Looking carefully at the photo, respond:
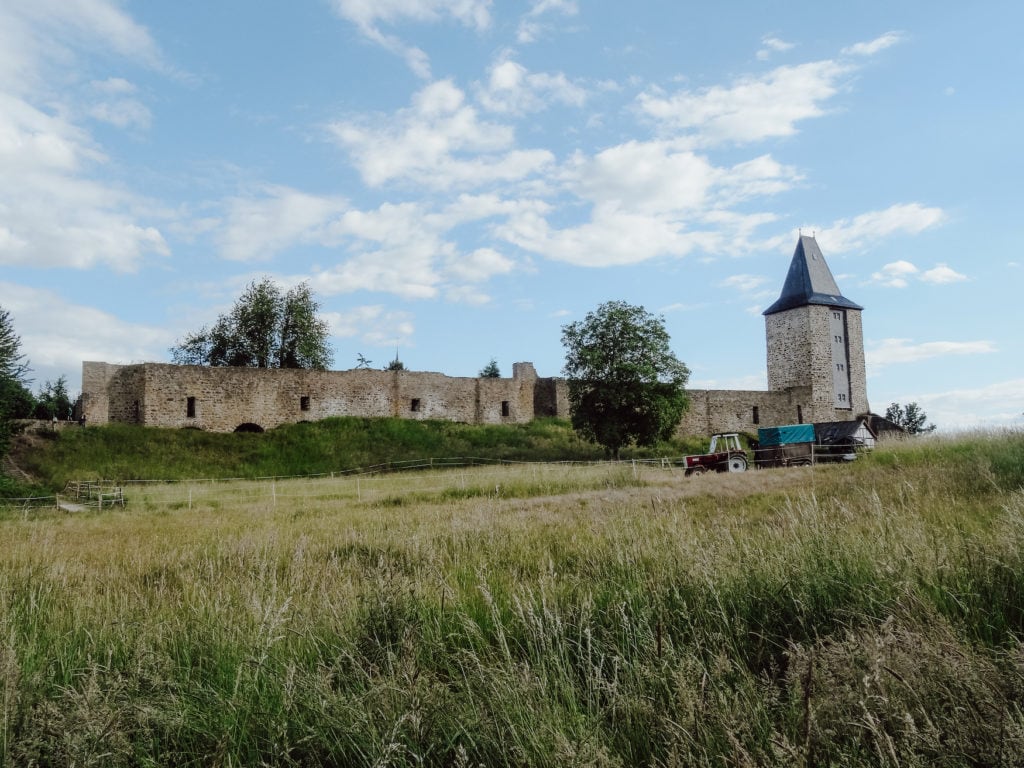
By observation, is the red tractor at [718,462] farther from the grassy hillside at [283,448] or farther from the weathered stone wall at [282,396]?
the weathered stone wall at [282,396]

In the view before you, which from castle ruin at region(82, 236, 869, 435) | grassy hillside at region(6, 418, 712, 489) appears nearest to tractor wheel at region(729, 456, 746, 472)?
grassy hillside at region(6, 418, 712, 489)

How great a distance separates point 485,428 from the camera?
120ft

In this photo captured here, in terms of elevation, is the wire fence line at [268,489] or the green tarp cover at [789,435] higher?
the green tarp cover at [789,435]

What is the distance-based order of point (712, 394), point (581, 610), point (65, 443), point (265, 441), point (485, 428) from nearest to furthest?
1. point (581, 610)
2. point (65, 443)
3. point (265, 441)
4. point (485, 428)
5. point (712, 394)

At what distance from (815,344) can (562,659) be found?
161ft

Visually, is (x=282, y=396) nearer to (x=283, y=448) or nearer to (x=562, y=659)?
(x=283, y=448)

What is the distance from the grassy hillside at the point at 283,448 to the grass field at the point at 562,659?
21.2 m

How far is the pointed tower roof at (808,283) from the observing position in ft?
162

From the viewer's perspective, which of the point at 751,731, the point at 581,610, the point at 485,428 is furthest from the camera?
the point at 485,428

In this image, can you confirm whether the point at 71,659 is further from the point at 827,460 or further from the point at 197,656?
the point at 827,460

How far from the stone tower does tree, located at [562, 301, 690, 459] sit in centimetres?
1832

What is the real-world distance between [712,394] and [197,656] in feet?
143

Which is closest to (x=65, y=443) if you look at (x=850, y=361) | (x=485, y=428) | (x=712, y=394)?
(x=485, y=428)

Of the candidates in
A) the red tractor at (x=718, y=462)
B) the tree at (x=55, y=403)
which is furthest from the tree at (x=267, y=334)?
the red tractor at (x=718, y=462)
